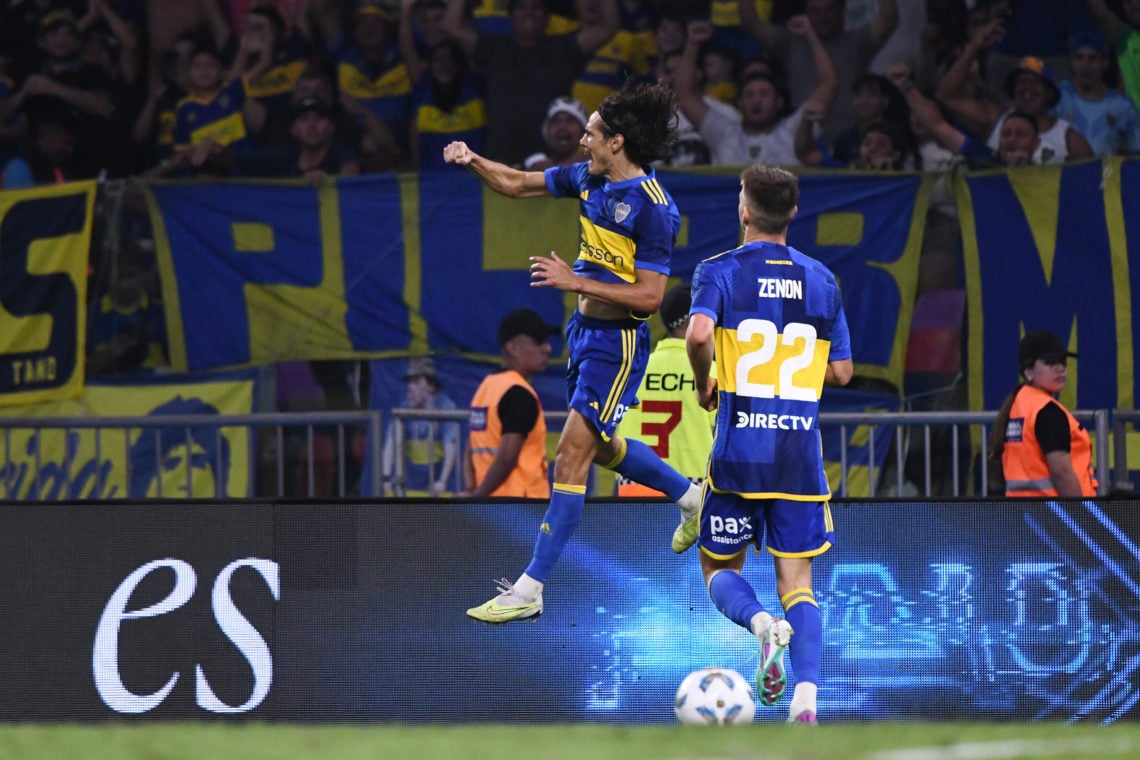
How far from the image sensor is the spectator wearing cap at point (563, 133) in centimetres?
1208

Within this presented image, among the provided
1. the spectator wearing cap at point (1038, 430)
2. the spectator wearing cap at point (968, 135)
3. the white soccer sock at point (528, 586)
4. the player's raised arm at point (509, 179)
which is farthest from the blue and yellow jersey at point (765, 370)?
the spectator wearing cap at point (968, 135)

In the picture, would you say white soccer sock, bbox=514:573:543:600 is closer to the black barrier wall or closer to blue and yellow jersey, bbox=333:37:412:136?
the black barrier wall

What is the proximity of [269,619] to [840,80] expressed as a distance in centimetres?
676

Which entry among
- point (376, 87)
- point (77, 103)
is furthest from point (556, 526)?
point (77, 103)

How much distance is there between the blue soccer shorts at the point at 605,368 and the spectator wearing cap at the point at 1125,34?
20.6 feet

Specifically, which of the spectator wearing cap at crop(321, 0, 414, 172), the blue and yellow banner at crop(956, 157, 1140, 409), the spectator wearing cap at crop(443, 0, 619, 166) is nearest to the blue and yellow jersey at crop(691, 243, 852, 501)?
the blue and yellow banner at crop(956, 157, 1140, 409)

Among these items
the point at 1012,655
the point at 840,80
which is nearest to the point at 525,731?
the point at 1012,655

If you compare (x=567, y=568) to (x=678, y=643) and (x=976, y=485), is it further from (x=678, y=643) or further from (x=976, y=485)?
(x=976, y=485)

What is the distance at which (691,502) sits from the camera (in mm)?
7336

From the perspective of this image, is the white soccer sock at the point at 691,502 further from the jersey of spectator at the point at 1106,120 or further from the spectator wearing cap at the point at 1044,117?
the jersey of spectator at the point at 1106,120

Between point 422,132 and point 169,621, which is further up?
point 422,132

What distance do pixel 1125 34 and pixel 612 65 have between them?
3.81 metres

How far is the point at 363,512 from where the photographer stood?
755 cm

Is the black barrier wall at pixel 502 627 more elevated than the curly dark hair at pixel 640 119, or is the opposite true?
the curly dark hair at pixel 640 119
